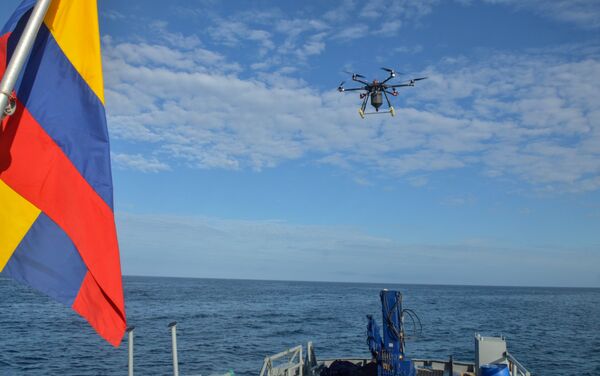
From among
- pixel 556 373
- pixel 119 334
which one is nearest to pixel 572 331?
pixel 556 373

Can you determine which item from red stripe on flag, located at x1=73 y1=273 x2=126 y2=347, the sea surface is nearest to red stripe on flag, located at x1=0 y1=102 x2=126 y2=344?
red stripe on flag, located at x1=73 y1=273 x2=126 y2=347

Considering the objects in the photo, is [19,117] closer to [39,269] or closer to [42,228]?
[42,228]

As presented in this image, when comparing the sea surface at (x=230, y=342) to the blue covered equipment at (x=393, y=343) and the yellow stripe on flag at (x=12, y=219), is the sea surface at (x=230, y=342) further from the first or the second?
the yellow stripe on flag at (x=12, y=219)

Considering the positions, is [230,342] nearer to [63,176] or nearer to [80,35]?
[63,176]

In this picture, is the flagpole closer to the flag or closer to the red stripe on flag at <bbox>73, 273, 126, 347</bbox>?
the flag

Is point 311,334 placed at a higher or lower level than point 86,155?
lower

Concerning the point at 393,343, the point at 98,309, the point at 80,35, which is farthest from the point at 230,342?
the point at 80,35
